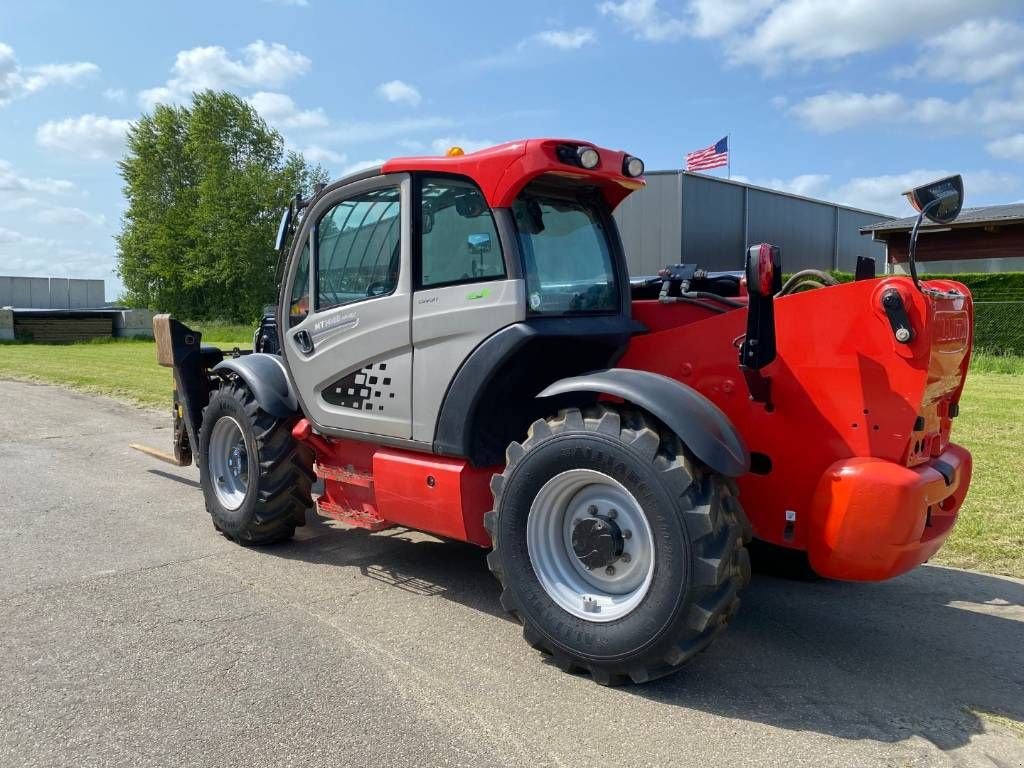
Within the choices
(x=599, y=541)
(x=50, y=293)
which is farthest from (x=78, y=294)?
(x=599, y=541)

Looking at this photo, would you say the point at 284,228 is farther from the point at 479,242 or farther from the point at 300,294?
the point at 479,242

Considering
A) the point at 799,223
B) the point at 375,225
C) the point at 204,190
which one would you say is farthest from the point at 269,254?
the point at 375,225

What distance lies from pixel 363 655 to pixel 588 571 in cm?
110

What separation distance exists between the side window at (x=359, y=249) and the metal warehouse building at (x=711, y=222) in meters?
20.4

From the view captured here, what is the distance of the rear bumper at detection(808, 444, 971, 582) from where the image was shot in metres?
3.32

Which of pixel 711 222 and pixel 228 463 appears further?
pixel 711 222

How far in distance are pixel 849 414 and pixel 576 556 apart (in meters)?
1.32

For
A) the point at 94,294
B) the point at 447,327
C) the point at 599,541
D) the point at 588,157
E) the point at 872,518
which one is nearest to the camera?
the point at 872,518

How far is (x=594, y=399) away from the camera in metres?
3.91

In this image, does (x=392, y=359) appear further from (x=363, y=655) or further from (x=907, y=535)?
(x=907, y=535)

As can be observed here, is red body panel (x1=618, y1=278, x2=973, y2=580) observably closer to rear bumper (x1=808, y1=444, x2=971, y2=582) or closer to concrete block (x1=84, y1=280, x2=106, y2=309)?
rear bumper (x1=808, y1=444, x2=971, y2=582)

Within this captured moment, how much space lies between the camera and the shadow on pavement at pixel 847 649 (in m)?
3.32

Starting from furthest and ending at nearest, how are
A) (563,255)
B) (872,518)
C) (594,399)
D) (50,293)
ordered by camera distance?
(50,293), (563,255), (594,399), (872,518)

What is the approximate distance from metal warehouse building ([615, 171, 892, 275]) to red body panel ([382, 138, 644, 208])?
20.8 metres
